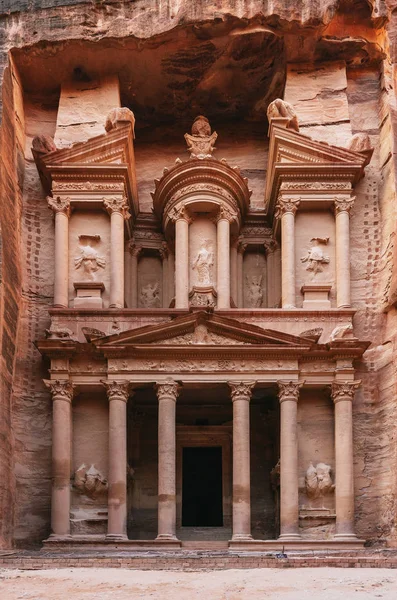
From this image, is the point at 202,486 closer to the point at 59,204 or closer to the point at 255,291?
the point at 255,291

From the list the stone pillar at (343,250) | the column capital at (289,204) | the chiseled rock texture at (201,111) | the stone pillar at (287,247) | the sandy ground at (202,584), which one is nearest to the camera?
the sandy ground at (202,584)

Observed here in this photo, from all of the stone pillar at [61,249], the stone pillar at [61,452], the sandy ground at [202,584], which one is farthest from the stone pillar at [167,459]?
the sandy ground at [202,584]

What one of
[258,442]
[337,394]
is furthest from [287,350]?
[258,442]

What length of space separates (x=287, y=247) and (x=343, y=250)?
1402 mm

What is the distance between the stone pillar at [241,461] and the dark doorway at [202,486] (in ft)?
8.55

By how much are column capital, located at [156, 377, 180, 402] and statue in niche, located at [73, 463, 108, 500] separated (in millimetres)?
2357

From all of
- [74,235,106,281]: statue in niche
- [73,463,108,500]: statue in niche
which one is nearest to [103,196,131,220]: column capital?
[74,235,106,281]: statue in niche

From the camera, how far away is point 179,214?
1038 inches

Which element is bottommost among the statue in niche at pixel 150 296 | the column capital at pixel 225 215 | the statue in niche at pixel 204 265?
the statue in niche at pixel 150 296

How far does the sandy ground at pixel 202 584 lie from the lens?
15.6m

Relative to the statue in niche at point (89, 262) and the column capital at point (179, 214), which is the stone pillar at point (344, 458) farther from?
the statue in niche at point (89, 262)

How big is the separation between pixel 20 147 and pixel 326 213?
8262mm

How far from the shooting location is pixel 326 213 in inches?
1045

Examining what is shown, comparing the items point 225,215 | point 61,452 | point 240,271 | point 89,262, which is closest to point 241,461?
point 61,452
